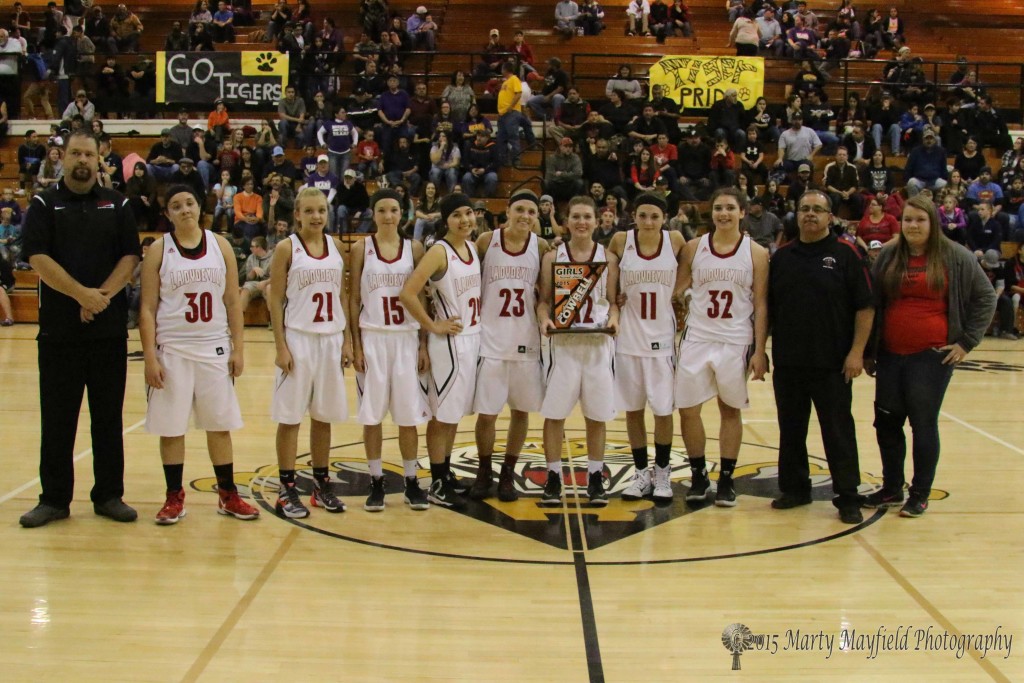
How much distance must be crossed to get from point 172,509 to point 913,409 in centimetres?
437

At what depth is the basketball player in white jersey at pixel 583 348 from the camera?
6223mm

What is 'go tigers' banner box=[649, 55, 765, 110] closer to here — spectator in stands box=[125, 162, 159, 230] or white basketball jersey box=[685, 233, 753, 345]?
spectator in stands box=[125, 162, 159, 230]

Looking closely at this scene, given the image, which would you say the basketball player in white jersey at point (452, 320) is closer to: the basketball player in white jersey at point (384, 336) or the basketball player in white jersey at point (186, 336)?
the basketball player in white jersey at point (384, 336)

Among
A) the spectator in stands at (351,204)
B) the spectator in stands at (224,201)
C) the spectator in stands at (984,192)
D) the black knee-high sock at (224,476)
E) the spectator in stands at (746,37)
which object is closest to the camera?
the black knee-high sock at (224,476)

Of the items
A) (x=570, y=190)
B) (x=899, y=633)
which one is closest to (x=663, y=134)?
(x=570, y=190)

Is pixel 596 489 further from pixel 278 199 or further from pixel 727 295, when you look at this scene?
pixel 278 199

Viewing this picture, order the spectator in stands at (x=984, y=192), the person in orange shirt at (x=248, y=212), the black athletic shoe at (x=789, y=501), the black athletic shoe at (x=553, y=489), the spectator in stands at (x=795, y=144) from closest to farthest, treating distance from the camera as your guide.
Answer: the black athletic shoe at (x=789, y=501) → the black athletic shoe at (x=553, y=489) → the person in orange shirt at (x=248, y=212) → the spectator in stands at (x=984, y=192) → the spectator in stands at (x=795, y=144)

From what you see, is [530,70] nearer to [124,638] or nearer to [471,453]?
[471,453]

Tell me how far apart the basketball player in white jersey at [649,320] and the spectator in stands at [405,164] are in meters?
11.4

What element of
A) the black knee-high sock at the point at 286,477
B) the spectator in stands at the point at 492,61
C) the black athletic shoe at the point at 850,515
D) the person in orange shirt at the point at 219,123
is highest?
the spectator in stands at the point at 492,61

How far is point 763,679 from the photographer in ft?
13.1

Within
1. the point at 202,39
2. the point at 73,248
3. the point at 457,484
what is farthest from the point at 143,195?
the point at 457,484

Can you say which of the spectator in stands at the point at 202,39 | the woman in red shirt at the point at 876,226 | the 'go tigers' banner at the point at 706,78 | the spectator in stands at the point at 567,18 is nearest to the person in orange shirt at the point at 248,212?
the spectator in stands at the point at 202,39

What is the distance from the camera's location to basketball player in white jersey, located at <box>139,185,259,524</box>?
5.75 metres
